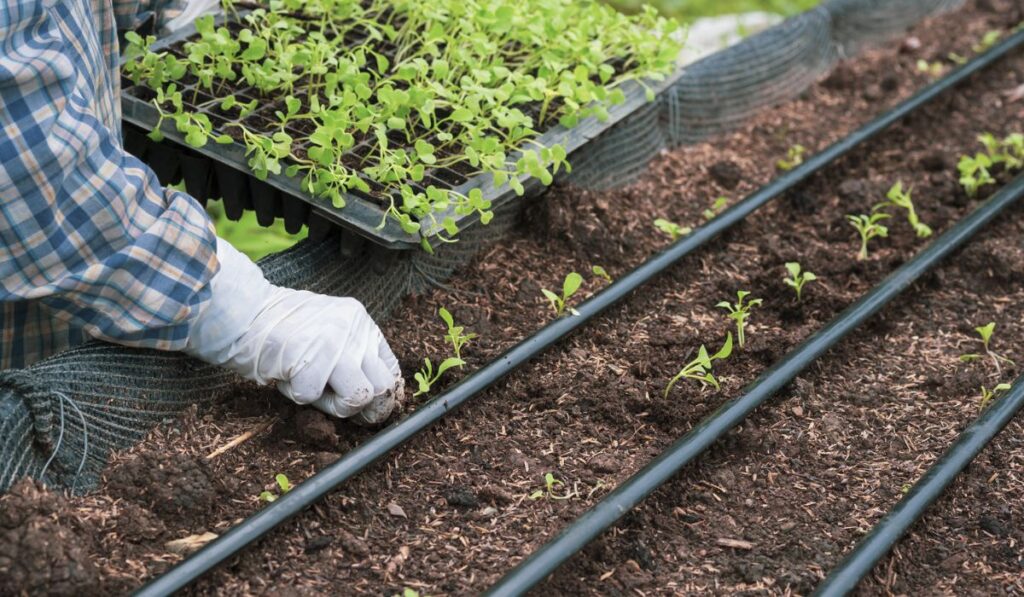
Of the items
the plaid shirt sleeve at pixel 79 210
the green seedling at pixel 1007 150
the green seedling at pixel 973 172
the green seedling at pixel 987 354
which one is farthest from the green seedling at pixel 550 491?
the green seedling at pixel 1007 150

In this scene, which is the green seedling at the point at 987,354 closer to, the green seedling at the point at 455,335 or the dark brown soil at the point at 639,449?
the dark brown soil at the point at 639,449

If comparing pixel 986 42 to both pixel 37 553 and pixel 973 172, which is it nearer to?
Result: pixel 973 172

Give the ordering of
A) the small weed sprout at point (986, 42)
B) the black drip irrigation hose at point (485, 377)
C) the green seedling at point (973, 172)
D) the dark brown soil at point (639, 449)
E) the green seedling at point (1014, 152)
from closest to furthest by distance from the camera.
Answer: the black drip irrigation hose at point (485, 377) → the dark brown soil at point (639, 449) → the green seedling at point (973, 172) → the green seedling at point (1014, 152) → the small weed sprout at point (986, 42)

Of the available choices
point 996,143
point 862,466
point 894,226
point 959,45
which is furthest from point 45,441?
point 959,45

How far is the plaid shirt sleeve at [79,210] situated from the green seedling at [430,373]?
537 mm

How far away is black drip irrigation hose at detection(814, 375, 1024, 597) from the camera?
2.30 meters

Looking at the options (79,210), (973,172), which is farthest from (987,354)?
(79,210)

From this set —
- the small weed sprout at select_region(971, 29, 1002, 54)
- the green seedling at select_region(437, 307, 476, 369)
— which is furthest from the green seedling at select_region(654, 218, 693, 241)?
the small weed sprout at select_region(971, 29, 1002, 54)

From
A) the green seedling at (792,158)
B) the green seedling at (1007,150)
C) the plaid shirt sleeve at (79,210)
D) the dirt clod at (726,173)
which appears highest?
the plaid shirt sleeve at (79,210)

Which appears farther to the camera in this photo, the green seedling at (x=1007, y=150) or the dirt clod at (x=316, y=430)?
the green seedling at (x=1007, y=150)

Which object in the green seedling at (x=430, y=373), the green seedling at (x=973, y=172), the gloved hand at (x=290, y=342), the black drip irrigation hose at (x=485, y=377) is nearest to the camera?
the black drip irrigation hose at (x=485, y=377)

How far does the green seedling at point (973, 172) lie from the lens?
374cm

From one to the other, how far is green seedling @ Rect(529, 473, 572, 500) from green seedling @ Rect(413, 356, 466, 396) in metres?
0.36

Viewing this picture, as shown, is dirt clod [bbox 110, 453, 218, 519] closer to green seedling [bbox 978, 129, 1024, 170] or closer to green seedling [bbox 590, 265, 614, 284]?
green seedling [bbox 590, 265, 614, 284]
